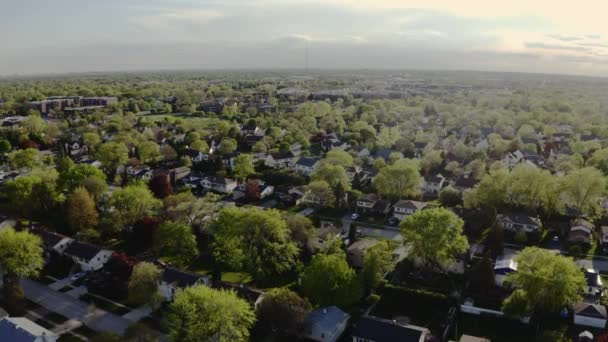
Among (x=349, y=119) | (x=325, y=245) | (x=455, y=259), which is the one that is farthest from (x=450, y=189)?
(x=349, y=119)

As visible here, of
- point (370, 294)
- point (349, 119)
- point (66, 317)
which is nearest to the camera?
point (66, 317)

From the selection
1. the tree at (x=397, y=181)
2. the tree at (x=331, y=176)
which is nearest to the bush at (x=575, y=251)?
the tree at (x=397, y=181)

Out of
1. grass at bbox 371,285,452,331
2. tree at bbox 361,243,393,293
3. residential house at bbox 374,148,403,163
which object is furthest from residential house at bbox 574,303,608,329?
residential house at bbox 374,148,403,163

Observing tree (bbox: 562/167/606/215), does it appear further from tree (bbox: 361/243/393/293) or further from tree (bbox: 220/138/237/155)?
tree (bbox: 220/138/237/155)

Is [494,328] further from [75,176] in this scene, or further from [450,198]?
[75,176]

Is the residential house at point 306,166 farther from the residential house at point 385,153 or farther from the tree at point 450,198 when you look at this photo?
the tree at point 450,198

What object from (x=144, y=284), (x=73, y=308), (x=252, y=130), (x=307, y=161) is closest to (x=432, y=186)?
(x=307, y=161)

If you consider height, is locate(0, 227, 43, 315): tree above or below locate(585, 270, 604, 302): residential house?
above

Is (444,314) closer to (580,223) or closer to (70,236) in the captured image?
(580,223)
